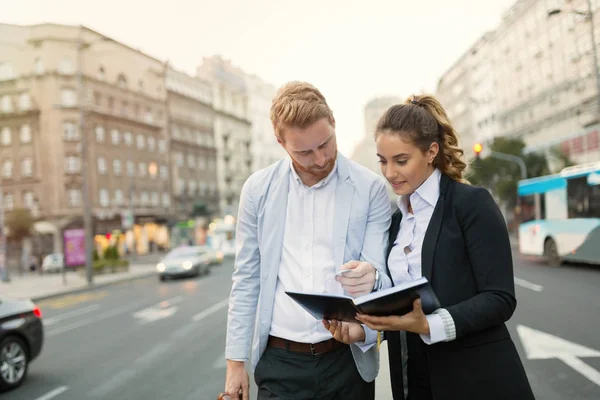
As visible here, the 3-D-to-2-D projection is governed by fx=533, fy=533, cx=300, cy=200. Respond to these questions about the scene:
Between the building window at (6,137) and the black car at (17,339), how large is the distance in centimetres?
4260

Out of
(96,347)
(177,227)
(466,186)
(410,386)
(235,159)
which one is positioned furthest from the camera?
(235,159)

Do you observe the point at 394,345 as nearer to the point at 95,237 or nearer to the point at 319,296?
the point at 319,296

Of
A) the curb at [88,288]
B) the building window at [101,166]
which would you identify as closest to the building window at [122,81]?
the building window at [101,166]

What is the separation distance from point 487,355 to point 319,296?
0.69 meters

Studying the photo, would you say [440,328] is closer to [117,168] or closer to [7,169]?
[7,169]

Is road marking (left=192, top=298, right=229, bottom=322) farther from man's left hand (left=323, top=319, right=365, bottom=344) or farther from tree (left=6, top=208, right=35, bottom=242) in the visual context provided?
tree (left=6, top=208, right=35, bottom=242)

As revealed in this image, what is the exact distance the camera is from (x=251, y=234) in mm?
2523

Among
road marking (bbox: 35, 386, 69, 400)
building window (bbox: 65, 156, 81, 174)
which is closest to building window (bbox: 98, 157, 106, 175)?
building window (bbox: 65, 156, 81, 174)

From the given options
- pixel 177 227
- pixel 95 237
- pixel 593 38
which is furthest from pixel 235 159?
pixel 593 38

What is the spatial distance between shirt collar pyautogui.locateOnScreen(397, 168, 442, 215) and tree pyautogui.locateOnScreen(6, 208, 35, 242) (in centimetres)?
3833

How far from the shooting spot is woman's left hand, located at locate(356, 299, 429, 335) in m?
1.84

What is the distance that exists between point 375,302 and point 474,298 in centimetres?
45

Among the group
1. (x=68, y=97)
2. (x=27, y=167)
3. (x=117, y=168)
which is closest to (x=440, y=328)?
(x=68, y=97)

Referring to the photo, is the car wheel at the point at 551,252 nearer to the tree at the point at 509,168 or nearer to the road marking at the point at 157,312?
the road marking at the point at 157,312
